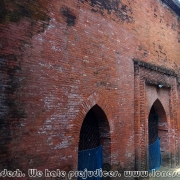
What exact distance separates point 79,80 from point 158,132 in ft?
18.3

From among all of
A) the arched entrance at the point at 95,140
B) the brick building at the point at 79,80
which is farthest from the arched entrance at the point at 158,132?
the arched entrance at the point at 95,140

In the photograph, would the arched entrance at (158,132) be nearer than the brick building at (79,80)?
No

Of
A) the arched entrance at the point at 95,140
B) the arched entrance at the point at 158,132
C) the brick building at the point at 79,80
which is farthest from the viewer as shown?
the arched entrance at the point at 158,132

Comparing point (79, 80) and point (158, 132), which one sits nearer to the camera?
point (79, 80)

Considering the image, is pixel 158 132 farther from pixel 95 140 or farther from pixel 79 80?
pixel 79 80

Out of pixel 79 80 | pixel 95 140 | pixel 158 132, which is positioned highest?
pixel 79 80

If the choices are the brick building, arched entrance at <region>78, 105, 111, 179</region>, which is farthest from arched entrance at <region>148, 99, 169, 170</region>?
arched entrance at <region>78, 105, 111, 179</region>

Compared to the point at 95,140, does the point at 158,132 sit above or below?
above

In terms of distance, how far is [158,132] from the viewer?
381 inches

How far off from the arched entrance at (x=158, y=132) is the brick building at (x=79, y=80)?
0.15 feet

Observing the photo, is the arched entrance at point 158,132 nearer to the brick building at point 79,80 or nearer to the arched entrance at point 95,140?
the brick building at point 79,80

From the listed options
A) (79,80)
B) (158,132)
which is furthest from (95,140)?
(158,132)

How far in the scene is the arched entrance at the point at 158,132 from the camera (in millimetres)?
9109

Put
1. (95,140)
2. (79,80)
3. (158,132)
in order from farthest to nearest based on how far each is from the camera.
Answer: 1. (158,132)
2. (95,140)
3. (79,80)
